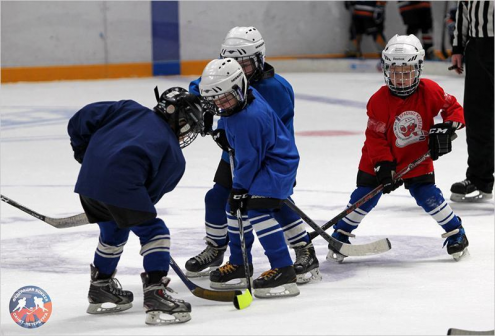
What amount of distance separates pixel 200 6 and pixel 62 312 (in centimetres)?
981

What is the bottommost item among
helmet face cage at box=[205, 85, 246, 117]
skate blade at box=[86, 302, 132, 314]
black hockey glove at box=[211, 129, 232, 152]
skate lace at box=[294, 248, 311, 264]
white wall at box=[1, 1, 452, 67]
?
white wall at box=[1, 1, 452, 67]

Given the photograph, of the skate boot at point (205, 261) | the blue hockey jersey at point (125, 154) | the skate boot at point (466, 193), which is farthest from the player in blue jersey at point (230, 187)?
the skate boot at point (466, 193)

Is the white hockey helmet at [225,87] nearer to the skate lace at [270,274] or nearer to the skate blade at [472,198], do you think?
the skate lace at [270,274]

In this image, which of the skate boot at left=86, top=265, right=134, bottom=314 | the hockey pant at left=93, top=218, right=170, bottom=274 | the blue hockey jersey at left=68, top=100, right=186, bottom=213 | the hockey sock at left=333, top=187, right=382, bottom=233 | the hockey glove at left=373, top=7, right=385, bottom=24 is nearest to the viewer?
the blue hockey jersey at left=68, top=100, right=186, bottom=213

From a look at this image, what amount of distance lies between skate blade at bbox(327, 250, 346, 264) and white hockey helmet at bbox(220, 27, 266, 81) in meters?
0.76

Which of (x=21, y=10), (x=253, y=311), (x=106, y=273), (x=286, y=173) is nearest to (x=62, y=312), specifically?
(x=106, y=273)

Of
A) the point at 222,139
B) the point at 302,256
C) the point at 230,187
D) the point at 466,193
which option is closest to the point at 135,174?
the point at 222,139

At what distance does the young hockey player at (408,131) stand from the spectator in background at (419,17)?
8.30m

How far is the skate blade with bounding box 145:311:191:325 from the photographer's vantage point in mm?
2875

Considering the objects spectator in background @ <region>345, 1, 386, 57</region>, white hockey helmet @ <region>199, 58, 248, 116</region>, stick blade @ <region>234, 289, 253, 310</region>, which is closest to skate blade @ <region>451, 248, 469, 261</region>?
stick blade @ <region>234, 289, 253, 310</region>

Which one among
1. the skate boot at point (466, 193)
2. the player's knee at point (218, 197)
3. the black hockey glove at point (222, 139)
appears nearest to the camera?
the black hockey glove at point (222, 139)

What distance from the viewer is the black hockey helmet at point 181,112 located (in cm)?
295

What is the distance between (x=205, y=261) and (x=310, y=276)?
1.36 ft

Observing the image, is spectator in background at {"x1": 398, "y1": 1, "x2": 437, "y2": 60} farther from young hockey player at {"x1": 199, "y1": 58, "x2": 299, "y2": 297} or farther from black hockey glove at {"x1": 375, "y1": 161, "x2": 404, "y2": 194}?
young hockey player at {"x1": 199, "y1": 58, "x2": 299, "y2": 297}
